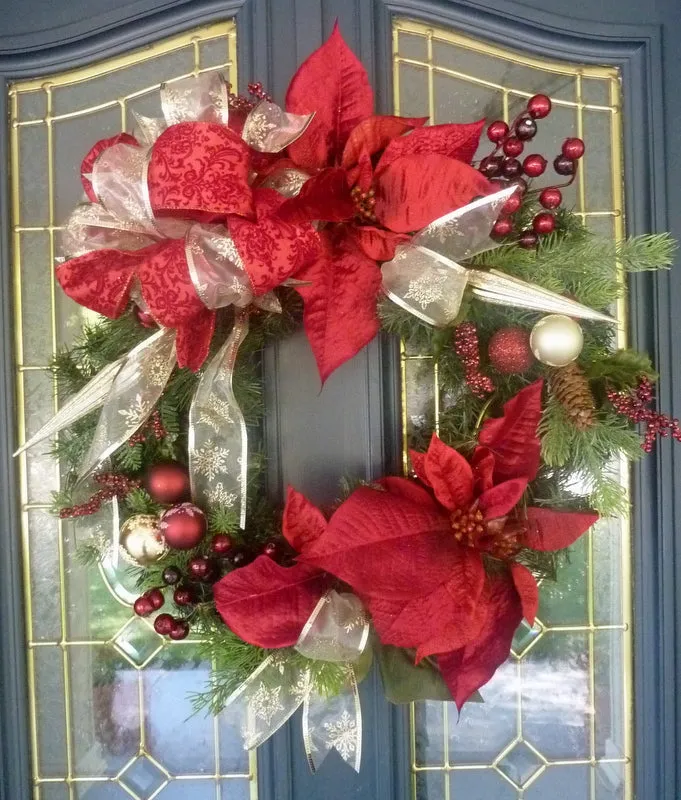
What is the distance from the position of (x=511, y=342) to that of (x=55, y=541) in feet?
2.52

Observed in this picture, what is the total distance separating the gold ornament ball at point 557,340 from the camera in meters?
0.62

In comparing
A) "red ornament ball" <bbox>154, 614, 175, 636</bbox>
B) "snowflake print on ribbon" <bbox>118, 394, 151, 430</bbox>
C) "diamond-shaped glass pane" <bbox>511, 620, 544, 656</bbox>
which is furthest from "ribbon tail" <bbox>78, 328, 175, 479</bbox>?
"diamond-shaped glass pane" <bbox>511, 620, 544, 656</bbox>

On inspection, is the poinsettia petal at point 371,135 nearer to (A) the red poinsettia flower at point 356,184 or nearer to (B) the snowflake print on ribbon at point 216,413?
(A) the red poinsettia flower at point 356,184

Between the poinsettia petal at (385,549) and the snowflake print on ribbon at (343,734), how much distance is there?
21 cm

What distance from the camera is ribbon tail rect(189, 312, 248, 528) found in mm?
684

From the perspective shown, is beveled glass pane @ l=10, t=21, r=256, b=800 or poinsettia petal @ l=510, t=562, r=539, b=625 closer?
poinsettia petal @ l=510, t=562, r=539, b=625

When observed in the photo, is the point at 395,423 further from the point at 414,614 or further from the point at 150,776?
the point at 150,776

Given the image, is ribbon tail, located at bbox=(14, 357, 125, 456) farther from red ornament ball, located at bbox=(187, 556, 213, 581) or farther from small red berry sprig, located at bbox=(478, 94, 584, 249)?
small red berry sprig, located at bbox=(478, 94, 584, 249)

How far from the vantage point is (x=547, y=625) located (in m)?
0.89

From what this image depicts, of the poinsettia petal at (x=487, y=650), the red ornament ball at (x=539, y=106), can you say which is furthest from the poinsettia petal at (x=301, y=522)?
the red ornament ball at (x=539, y=106)

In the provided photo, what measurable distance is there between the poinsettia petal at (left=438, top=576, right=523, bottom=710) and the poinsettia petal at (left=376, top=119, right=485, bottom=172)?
20.4 inches

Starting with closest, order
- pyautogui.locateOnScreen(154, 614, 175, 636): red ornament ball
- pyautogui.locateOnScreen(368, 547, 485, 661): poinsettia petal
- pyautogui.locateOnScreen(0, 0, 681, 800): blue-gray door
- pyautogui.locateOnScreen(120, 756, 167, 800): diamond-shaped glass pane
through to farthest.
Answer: pyautogui.locateOnScreen(368, 547, 485, 661): poinsettia petal < pyautogui.locateOnScreen(154, 614, 175, 636): red ornament ball < pyautogui.locateOnScreen(0, 0, 681, 800): blue-gray door < pyautogui.locateOnScreen(120, 756, 167, 800): diamond-shaped glass pane

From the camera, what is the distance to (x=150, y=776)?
0.91m

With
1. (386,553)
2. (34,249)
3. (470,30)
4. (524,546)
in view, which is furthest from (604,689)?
(34,249)
